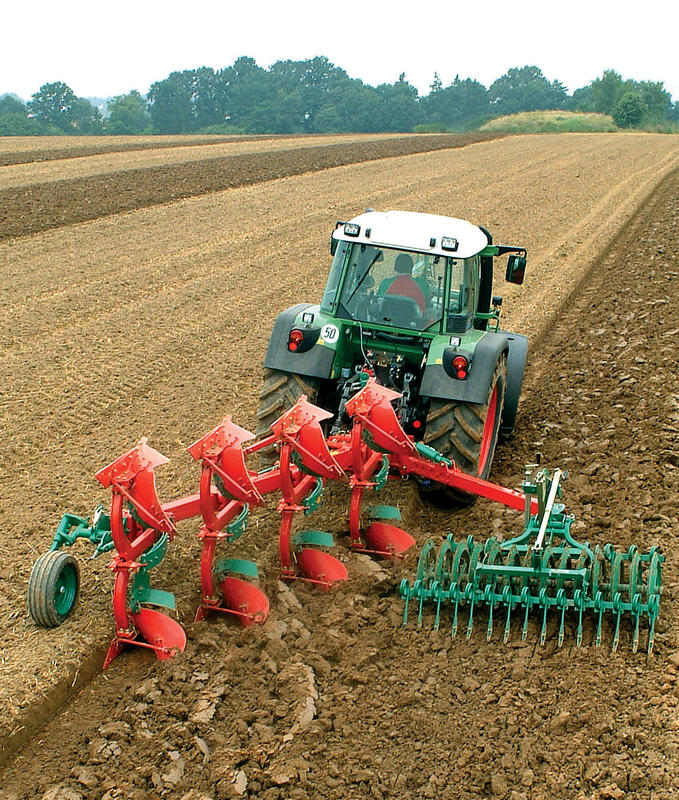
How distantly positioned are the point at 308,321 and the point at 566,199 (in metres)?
15.2

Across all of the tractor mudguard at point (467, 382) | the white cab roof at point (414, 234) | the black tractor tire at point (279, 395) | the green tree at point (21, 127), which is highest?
the green tree at point (21, 127)

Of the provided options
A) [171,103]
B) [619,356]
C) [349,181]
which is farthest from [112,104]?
[619,356]

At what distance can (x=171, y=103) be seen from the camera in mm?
65125

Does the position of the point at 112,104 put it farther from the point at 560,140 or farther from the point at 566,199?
the point at 566,199

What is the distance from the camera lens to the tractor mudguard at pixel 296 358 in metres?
6.15

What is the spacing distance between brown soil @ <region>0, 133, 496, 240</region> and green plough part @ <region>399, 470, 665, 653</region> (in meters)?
12.6

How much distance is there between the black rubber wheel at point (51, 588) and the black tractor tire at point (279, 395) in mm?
1826

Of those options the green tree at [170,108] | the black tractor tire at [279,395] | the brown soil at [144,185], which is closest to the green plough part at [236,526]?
the black tractor tire at [279,395]

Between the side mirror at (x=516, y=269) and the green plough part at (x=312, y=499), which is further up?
the side mirror at (x=516, y=269)

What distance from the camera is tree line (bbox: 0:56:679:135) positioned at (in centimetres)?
6066

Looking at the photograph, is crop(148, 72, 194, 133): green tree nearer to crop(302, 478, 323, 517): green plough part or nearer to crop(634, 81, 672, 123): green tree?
crop(634, 81, 672, 123): green tree

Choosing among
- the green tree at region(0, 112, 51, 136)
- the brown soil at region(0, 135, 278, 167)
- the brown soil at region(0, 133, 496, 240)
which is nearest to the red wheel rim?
the brown soil at region(0, 133, 496, 240)

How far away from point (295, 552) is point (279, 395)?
51.7 inches

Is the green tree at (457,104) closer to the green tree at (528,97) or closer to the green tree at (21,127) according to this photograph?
the green tree at (528,97)
